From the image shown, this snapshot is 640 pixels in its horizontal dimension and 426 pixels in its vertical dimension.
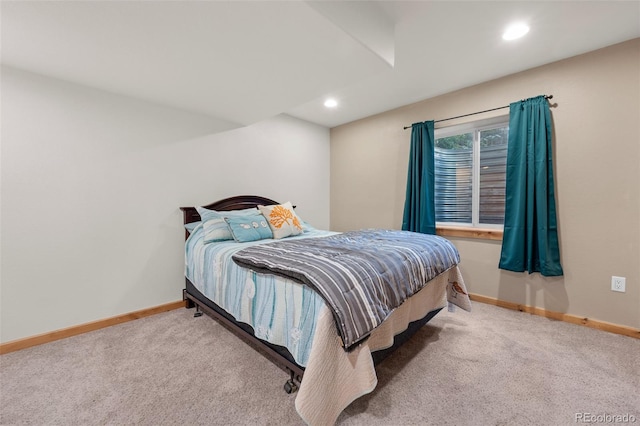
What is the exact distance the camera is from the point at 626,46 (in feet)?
6.75

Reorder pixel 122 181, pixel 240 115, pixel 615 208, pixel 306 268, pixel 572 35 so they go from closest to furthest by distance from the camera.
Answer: pixel 306 268 < pixel 572 35 < pixel 615 208 < pixel 122 181 < pixel 240 115

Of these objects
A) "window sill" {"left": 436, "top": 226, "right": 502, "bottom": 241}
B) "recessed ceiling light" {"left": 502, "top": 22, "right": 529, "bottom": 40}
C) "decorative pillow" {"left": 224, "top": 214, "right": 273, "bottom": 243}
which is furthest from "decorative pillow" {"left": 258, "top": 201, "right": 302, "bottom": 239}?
"recessed ceiling light" {"left": 502, "top": 22, "right": 529, "bottom": 40}

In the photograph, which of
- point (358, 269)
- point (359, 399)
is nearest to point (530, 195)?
point (358, 269)

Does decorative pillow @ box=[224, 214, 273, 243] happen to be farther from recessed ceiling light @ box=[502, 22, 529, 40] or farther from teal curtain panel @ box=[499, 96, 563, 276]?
recessed ceiling light @ box=[502, 22, 529, 40]

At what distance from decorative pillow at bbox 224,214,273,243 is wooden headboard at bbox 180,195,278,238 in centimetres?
48

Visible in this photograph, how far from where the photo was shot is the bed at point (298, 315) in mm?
1125

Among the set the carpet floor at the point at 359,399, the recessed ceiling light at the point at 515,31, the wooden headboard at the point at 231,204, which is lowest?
the carpet floor at the point at 359,399

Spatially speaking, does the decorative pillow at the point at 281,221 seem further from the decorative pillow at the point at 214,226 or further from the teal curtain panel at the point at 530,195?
the teal curtain panel at the point at 530,195

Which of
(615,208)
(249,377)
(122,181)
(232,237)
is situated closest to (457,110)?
(615,208)

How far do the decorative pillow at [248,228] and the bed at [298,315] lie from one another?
0.01m

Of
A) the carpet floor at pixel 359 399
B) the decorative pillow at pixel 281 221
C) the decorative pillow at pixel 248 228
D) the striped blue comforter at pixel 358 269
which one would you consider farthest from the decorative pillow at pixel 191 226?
the striped blue comforter at pixel 358 269

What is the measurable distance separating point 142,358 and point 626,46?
436 centimetres

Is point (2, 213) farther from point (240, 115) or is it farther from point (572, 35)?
point (572, 35)

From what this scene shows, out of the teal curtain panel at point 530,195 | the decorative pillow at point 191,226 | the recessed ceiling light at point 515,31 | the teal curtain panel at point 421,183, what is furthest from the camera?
the teal curtain panel at point 421,183
